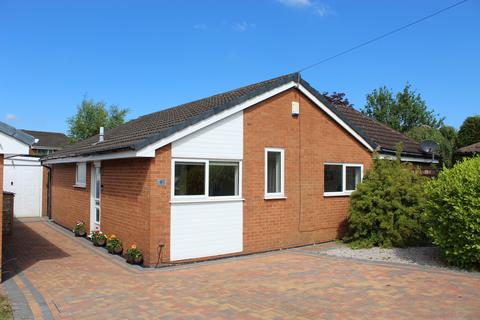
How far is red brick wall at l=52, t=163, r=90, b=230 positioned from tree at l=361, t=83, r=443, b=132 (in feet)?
104

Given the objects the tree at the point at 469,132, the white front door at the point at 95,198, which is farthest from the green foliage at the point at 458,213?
the tree at the point at 469,132

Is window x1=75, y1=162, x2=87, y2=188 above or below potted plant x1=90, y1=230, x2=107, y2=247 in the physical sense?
above

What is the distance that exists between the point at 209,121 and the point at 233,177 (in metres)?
1.72

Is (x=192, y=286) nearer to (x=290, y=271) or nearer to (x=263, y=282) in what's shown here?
(x=263, y=282)

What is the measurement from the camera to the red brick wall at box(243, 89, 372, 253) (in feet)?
37.8

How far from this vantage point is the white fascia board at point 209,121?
9488 mm

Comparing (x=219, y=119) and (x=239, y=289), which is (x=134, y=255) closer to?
(x=239, y=289)

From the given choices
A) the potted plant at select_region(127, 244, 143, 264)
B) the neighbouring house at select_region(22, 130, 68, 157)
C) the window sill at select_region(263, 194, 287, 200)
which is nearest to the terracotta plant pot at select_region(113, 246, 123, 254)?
the potted plant at select_region(127, 244, 143, 264)

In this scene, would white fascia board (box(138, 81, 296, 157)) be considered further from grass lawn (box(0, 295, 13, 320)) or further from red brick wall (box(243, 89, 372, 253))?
grass lawn (box(0, 295, 13, 320))

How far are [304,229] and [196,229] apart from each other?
12.8 feet

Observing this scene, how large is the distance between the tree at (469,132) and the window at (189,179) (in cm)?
1656

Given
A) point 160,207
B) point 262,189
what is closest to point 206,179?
point 160,207

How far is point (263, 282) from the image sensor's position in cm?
827

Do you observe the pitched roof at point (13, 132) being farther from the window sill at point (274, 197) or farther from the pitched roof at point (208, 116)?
the window sill at point (274, 197)
